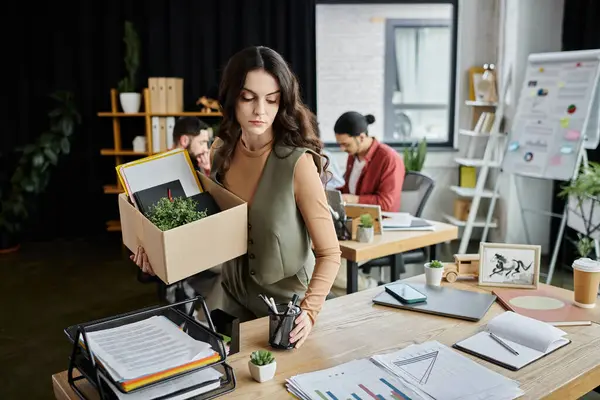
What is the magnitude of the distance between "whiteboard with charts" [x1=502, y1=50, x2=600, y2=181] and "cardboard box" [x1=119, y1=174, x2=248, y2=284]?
10.3ft

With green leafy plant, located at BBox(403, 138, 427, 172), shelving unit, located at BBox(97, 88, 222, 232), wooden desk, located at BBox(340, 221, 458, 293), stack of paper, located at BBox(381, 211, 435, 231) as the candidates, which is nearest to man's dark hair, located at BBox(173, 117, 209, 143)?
stack of paper, located at BBox(381, 211, 435, 231)

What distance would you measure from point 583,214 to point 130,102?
12.5 feet

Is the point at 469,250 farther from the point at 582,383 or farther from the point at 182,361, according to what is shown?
the point at 182,361

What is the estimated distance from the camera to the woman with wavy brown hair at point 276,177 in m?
1.50

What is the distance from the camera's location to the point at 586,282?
174cm

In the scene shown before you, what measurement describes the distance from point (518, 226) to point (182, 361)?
4.41m

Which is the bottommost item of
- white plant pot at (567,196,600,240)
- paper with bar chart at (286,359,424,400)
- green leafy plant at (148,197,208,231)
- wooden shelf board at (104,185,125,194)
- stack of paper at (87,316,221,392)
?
wooden shelf board at (104,185,125,194)

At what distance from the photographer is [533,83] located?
4449 millimetres

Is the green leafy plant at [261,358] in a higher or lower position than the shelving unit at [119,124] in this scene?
lower

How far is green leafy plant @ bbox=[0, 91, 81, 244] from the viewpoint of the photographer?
5.12 meters

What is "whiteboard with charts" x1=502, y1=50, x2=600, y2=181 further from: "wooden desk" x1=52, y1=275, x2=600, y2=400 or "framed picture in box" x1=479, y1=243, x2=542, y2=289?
"wooden desk" x1=52, y1=275, x2=600, y2=400

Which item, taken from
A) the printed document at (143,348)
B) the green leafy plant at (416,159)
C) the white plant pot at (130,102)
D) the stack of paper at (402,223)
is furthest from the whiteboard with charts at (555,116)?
the printed document at (143,348)

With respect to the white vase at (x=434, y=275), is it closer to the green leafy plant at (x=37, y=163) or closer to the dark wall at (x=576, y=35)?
the dark wall at (x=576, y=35)

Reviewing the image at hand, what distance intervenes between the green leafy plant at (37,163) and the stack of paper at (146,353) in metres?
4.24
